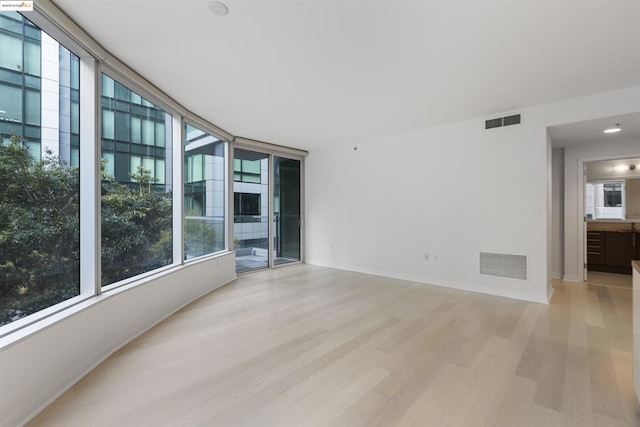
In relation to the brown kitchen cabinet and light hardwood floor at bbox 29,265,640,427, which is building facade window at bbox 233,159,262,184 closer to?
light hardwood floor at bbox 29,265,640,427

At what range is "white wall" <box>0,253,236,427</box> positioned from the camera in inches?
65.1

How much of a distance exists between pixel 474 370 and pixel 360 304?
5.62 feet

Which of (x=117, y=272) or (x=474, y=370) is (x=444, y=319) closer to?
(x=474, y=370)

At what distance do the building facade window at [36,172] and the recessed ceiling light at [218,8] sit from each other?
4.17 ft

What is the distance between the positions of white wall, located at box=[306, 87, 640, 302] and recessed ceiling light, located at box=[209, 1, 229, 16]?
151 inches

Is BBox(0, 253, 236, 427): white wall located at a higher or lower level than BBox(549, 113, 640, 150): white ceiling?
lower

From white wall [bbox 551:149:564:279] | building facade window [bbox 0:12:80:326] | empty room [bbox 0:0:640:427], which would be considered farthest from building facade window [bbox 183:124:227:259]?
white wall [bbox 551:149:564:279]

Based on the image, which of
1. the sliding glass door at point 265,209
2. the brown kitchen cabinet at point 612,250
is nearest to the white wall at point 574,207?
the brown kitchen cabinet at point 612,250

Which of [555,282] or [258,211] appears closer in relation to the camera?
[555,282]

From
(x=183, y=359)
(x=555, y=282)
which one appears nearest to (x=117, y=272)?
(x=183, y=359)

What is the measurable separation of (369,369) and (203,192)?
140 inches

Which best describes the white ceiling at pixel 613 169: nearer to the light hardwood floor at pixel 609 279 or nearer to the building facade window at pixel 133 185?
the light hardwood floor at pixel 609 279

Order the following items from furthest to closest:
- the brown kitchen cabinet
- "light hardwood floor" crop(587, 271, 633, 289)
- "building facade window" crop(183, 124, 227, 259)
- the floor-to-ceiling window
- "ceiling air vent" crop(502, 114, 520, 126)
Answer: the floor-to-ceiling window, the brown kitchen cabinet, "light hardwood floor" crop(587, 271, 633, 289), "building facade window" crop(183, 124, 227, 259), "ceiling air vent" crop(502, 114, 520, 126)

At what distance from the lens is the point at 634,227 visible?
5.41 m
